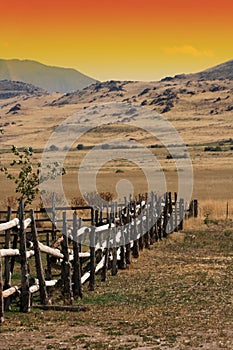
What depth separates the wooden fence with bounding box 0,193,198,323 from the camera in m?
14.2

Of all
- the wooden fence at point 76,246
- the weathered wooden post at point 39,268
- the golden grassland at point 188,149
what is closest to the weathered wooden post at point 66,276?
the wooden fence at point 76,246

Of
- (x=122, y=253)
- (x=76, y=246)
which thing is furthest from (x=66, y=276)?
(x=122, y=253)

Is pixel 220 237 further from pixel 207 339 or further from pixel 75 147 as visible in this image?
pixel 75 147

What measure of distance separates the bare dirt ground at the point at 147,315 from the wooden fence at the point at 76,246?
461 mm

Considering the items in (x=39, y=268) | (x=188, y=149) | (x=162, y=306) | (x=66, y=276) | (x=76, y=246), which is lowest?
(x=162, y=306)

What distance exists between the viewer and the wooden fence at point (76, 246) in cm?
1416

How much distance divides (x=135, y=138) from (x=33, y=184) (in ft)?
349

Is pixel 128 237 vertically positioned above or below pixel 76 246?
below

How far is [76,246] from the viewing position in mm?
16094

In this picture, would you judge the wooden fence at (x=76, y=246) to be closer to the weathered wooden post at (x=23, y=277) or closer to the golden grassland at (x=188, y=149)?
the weathered wooden post at (x=23, y=277)

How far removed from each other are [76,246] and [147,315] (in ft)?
9.48

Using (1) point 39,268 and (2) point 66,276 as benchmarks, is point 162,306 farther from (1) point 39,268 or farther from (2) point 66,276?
(1) point 39,268

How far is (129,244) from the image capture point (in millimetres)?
22484

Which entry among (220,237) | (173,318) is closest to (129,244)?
(220,237)
